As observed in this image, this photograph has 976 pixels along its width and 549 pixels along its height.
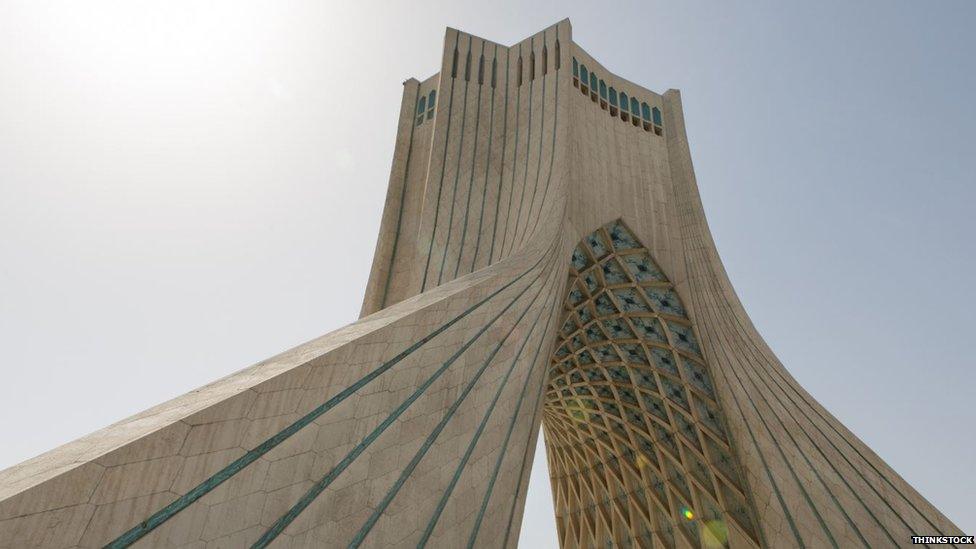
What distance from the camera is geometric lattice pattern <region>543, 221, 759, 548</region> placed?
13.8 metres

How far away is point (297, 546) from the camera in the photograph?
4055 millimetres

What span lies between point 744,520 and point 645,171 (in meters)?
8.54

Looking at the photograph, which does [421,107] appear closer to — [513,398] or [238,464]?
[513,398]

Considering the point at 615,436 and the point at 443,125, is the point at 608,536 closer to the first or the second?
the point at 615,436

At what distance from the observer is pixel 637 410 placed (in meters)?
16.4

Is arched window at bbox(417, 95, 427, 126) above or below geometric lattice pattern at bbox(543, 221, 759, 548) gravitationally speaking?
above

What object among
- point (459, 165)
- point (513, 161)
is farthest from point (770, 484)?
point (459, 165)

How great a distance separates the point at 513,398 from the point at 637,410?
10.2 meters

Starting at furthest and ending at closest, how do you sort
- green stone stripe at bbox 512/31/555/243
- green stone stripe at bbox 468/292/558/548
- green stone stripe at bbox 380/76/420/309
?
green stone stripe at bbox 380/76/420/309 < green stone stripe at bbox 512/31/555/243 < green stone stripe at bbox 468/292/558/548

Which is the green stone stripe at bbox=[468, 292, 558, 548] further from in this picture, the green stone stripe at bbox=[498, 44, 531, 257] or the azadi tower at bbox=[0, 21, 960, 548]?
the green stone stripe at bbox=[498, 44, 531, 257]

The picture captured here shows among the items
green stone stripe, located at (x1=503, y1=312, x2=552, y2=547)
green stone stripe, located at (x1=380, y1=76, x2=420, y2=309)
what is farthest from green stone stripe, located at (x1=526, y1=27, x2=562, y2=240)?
green stone stripe, located at (x1=380, y1=76, x2=420, y2=309)

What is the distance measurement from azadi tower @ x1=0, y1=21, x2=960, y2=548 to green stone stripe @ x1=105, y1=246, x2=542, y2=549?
2 centimetres

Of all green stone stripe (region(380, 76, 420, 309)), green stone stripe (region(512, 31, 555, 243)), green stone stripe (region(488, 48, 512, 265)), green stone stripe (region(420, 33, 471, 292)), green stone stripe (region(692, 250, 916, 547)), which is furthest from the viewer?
green stone stripe (region(380, 76, 420, 309))

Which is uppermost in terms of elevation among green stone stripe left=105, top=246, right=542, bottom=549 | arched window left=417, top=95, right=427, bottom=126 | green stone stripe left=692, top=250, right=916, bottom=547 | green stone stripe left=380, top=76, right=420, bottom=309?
arched window left=417, top=95, right=427, bottom=126
